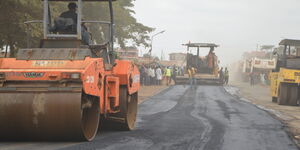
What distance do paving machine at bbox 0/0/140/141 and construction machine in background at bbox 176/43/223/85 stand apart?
2582 centimetres

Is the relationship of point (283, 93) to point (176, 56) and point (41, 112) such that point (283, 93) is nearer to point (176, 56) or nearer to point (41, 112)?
point (41, 112)

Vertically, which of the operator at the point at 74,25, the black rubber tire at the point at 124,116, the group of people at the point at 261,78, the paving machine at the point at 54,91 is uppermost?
the operator at the point at 74,25

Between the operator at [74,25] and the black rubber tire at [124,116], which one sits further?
the black rubber tire at [124,116]

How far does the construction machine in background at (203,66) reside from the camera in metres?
32.8

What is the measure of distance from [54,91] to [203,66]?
29.5 m

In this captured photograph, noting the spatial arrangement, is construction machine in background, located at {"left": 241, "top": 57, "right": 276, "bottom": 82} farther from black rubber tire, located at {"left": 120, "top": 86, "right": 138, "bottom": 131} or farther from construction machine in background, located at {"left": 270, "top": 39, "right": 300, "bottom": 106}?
black rubber tire, located at {"left": 120, "top": 86, "right": 138, "bottom": 131}

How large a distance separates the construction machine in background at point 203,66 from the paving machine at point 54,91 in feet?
84.7

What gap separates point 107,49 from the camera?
785cm

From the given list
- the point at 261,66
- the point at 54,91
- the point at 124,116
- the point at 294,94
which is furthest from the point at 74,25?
the point at 261,66

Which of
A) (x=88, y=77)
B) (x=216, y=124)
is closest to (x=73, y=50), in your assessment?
(x=88, y=77)

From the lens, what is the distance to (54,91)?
598 centimetres

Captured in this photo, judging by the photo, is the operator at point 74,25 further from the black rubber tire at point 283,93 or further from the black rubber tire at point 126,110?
the black rubber tire at point 283,93

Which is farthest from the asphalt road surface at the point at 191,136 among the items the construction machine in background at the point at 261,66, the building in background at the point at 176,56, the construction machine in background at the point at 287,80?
the building in background at the point at 176,56

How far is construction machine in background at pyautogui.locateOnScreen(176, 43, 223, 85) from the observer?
32.8 metres
